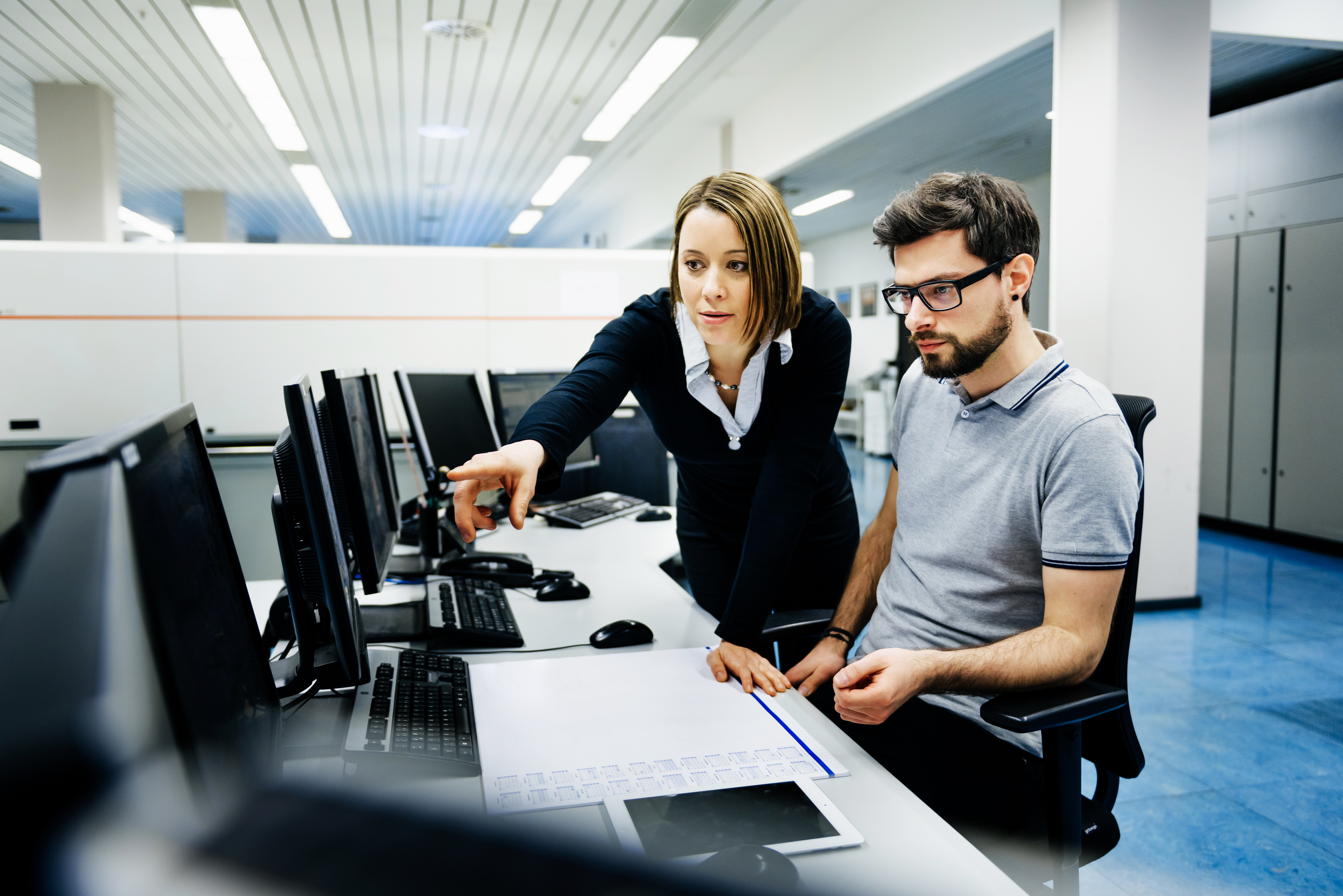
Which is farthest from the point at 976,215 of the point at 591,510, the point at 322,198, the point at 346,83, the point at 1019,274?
the point at 322,198

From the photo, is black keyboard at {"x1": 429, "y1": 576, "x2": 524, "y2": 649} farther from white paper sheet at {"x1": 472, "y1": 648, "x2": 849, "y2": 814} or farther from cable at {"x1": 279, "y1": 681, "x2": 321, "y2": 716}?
cable at {"x1": 279, "y1": 681, "x2": 321, "y2": 716}

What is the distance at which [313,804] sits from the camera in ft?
0.43

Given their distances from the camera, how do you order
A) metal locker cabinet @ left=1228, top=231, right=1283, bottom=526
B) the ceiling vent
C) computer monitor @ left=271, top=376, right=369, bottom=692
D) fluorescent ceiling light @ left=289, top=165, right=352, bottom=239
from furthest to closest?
1. fluorescent ceiling light @ left=289, top=165, right=352, bottom=239
2. metal locker cabinet @ left=1228, top=231, right=1283, bottom=526
3. the ceiling vent
4. computer monitor @ left=271, top=376, right=369, bottom=692

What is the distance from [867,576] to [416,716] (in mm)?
926

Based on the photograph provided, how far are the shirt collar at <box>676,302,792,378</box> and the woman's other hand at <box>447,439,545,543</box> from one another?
1.63 feet

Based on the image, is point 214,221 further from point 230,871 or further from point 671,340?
point 230,871

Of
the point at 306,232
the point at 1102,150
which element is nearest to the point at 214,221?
the point at 306,232

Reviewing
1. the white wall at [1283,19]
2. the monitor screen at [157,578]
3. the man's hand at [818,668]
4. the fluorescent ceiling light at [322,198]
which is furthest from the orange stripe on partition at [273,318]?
the fluorescent ceiling light at [322,198]

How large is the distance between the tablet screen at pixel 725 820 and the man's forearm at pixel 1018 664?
0.29 metres

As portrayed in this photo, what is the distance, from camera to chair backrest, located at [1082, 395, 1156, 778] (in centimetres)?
121

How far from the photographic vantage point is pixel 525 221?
11094mm

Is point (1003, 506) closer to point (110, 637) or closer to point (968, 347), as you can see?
point (968, 347)

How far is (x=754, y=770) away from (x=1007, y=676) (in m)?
0.39

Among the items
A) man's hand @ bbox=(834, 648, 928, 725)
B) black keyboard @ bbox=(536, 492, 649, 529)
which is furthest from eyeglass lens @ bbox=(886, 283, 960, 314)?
black keyboard @ bbox=(536, 492, 649, 529)
